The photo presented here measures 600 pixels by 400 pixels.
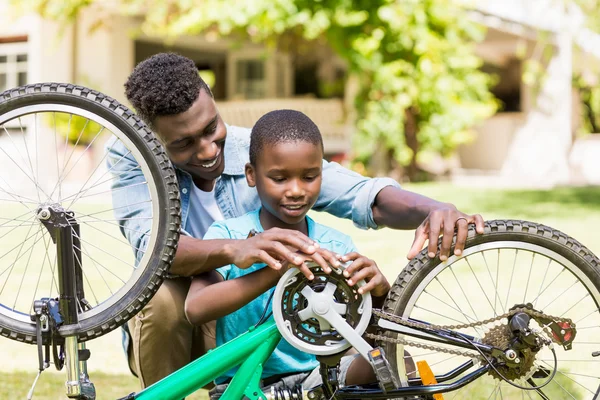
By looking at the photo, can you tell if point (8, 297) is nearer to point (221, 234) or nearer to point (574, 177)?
point (221, 234)

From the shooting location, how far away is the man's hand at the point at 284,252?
213 cm

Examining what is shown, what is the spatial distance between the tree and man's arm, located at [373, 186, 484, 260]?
9.12 meters

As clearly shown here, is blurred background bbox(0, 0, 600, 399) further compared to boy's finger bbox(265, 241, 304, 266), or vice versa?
blurred background bbox(0, 0, 600, 399)

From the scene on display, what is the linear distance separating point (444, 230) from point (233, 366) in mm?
688

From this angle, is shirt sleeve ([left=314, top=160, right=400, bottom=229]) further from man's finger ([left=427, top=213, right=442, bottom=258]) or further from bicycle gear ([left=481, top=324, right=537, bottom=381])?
bicycle gear ([left=481, top=324, right=537, bottom=381])

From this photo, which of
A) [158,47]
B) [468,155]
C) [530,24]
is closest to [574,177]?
[468,155]

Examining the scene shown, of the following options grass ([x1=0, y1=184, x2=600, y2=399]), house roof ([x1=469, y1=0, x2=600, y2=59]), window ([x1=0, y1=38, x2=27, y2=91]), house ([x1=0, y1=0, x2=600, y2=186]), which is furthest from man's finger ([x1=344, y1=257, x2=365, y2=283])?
window ([x1=0, y1=38, x2=27, y2=91])

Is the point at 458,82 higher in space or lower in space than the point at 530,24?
lower

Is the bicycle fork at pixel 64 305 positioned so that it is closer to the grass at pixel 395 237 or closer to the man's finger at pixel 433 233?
the man's finger at pixel 433 233

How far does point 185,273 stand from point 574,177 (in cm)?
1487

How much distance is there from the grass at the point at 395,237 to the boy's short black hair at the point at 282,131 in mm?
1422

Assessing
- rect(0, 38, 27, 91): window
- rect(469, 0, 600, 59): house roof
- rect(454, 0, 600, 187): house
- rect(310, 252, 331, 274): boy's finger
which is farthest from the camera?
rect(454, 0, 600, 187): house

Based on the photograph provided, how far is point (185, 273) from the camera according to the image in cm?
239

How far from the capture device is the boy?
224 centimetres
